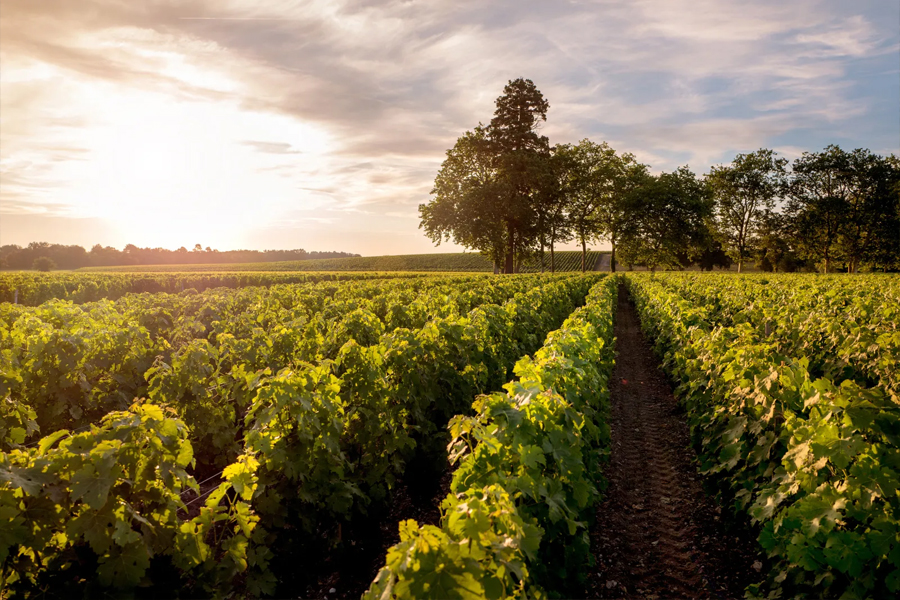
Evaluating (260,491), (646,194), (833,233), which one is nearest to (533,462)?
(260,491)

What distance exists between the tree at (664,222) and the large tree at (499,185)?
23.6 meters

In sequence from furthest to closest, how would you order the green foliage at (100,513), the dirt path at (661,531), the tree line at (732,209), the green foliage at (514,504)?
the tree line at (732,209), the dirt path at (661,531), the green foliage at (100,513), the green foliage at (514,504)

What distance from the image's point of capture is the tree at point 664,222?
66188 mm

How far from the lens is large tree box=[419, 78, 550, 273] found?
45.0 meters

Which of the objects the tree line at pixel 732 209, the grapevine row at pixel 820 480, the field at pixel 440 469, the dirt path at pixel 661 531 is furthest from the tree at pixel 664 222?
the grapevine row at pixel 820 480

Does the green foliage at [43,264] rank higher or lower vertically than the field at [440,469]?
higher

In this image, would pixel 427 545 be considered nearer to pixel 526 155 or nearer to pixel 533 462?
pixel 533 462

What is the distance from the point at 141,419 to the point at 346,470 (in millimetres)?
2367

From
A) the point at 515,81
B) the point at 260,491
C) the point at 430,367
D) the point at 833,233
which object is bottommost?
the point at 260,491

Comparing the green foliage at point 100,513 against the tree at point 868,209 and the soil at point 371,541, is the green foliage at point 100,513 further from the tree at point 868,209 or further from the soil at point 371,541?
the tree at point 868,209

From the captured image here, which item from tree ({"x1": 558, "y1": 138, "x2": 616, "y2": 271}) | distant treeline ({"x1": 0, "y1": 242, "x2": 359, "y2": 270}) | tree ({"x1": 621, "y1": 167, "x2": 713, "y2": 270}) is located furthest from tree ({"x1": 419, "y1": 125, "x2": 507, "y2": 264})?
distant treeline ({"x1": 0, "y1": 242, "x2": 359, "y2": 270})

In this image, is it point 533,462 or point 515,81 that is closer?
point 533,462

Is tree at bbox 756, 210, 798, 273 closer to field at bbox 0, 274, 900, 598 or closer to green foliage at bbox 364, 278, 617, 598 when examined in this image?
field at bbox 0, 274, 900, 598

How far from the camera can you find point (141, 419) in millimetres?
3270
